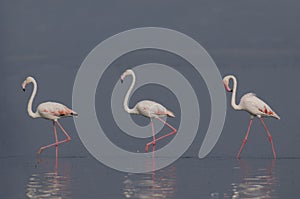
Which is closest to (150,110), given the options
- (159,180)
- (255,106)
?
(255,106)

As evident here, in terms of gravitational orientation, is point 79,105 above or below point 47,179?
above

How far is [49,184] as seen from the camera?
15.7m

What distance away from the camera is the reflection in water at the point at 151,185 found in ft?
46.3

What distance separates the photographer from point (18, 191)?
14.9 meters

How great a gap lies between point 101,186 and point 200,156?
8.50 metres

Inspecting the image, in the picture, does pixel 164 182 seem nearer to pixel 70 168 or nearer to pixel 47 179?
pixel 47 179

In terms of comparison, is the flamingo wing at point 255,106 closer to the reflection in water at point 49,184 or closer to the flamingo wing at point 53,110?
the flamingo wing at point 53,110

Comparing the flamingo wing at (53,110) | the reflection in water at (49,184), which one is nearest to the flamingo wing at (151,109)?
the flamingo wing at (53,110)

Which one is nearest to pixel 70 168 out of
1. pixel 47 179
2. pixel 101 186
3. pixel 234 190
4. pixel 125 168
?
pixel 125 168

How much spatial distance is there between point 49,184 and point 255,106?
10.2m

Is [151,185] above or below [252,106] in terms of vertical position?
below

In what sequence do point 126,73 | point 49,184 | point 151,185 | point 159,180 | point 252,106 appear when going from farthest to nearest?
point 126,73, point 252,106, point 159,180, point 49,184, point 151,185

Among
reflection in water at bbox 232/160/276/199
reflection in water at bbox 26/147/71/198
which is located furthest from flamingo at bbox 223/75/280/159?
reflection in water at bbox 26/147/71/198

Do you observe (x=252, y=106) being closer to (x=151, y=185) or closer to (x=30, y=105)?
(x=30, y=105)
